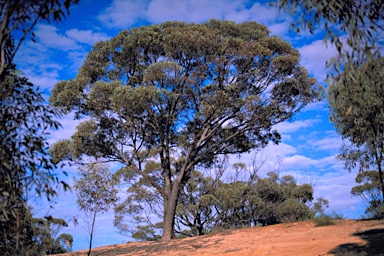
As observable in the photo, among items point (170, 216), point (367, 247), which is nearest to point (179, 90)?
point (170, 216)

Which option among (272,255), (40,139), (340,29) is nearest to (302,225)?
(272,255)

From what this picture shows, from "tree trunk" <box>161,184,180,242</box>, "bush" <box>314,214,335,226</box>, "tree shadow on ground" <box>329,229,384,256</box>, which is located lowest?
"tree shadow on ground" <box>329,229,384,256</box>

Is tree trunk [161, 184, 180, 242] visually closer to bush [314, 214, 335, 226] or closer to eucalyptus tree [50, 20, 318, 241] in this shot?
eucalyptus tree [50, 20, 318, 241]

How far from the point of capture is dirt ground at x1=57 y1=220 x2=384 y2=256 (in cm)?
1003

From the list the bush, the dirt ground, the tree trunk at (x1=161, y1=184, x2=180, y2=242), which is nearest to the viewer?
the dirt ground

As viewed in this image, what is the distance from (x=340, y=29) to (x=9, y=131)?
5.67 meters

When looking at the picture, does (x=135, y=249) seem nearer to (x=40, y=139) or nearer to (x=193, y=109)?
(x=193, y=109)

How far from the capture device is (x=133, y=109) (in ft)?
58.0

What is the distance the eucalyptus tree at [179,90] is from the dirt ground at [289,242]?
3.65m

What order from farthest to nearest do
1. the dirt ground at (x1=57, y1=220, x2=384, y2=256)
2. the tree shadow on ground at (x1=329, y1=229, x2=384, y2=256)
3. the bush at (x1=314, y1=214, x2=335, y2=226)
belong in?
the bush at (x1=314, y1=214, x2=335, y2=226)
the dirt ground at (x1=57, y1=220, x2=384, y2=256)
the tree shadow on ground at (x1=329, y1=229, x2=384, y2=256)

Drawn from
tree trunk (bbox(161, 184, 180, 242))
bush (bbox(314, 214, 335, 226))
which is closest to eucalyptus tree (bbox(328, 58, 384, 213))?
bush (bbox(314, 214, 335, 226))

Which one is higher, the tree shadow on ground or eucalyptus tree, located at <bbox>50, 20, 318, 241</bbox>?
eucalyptus tree, located at <bbox>50, 20, 318, 241</bbox>

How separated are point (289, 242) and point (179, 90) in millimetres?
9674

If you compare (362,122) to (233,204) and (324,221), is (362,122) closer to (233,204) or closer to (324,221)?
(324,221)
